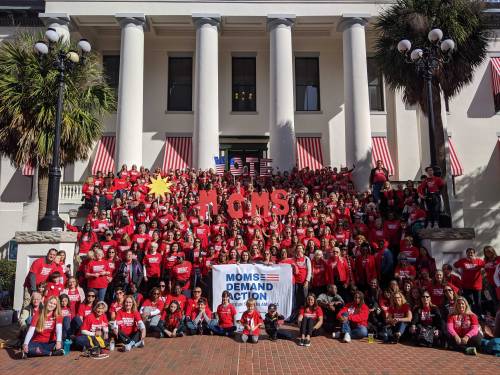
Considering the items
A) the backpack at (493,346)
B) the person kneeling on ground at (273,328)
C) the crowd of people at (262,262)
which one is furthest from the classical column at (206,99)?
the backpack at (493,346)

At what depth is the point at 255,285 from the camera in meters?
10.2

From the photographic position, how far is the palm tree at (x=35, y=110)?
584 inches

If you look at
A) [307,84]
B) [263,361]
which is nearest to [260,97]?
[307,84]

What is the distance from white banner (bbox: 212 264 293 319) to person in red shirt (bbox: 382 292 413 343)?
7.30 ft

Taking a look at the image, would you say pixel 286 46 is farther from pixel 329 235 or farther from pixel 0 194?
pixel 0 194

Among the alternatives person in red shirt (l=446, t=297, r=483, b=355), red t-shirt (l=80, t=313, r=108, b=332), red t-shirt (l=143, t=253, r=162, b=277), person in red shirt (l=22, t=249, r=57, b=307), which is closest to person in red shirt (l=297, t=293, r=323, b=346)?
person in red shirt (l=446, t=297, r=483, b=355)

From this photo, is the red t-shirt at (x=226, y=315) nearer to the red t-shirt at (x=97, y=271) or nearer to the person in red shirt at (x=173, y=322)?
the person in red shirt at (x=173, y=322)

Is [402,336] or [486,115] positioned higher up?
[486,115]

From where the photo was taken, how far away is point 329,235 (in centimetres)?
1143

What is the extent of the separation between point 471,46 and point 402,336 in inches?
472

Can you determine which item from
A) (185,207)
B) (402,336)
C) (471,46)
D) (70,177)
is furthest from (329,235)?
(70,177)

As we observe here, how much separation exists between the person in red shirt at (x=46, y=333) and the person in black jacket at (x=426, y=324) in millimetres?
6468

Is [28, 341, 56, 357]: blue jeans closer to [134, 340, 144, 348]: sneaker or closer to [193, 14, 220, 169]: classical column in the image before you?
[134, 340, 144, 348]: sneaker

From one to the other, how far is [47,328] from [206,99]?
47.8 feet
